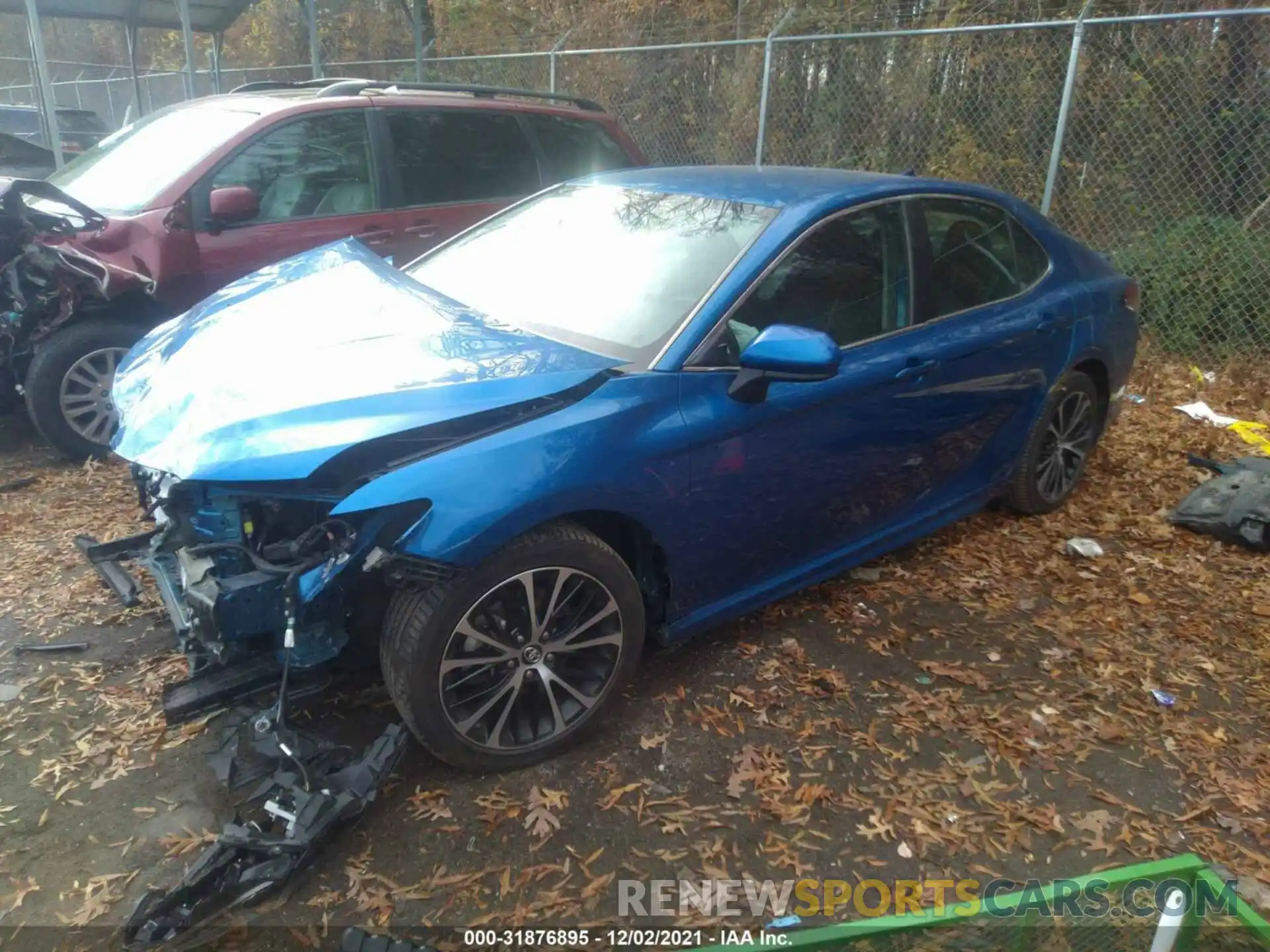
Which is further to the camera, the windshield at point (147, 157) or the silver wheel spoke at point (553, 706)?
the windshield at point (147, 157)

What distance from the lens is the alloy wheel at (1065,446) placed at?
15.1 ft

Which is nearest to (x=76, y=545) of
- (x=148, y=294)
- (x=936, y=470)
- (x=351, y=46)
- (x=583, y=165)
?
(x=148, y=294)

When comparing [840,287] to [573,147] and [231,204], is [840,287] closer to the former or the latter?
[231,204]

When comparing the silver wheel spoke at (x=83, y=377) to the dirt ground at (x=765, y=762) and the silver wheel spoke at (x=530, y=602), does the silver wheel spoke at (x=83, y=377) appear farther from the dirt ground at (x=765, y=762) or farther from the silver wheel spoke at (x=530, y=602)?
the silver wheel spoke at (x=530, y=602)

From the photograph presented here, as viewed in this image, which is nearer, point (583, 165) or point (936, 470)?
point (936, 470)

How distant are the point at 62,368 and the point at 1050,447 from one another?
5.23 m

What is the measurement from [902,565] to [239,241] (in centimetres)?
399

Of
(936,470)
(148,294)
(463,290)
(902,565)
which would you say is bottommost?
(902,565)

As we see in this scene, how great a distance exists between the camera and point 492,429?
2.61m

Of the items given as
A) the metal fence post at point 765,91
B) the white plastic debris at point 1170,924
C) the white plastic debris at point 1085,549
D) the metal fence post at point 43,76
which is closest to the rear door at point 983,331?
the white plastic debris at point 1085,549

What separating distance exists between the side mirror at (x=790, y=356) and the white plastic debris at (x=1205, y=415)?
4.89 metres

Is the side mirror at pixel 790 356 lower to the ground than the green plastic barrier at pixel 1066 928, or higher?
higher

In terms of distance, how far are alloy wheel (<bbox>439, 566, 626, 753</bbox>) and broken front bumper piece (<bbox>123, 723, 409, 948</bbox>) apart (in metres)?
0.26

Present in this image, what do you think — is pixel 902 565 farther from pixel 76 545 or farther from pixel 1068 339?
pixel 76 545
